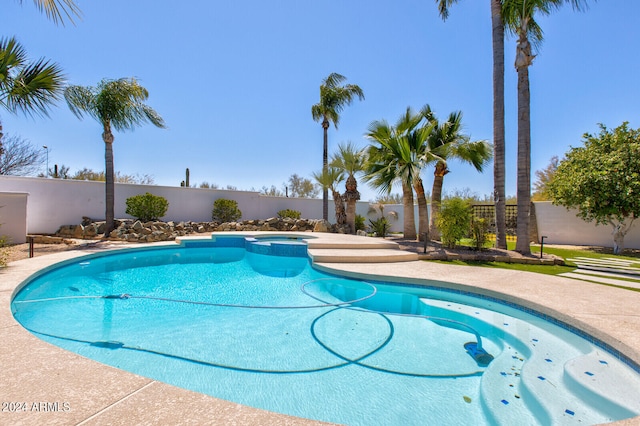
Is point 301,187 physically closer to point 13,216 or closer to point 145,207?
point 145,207

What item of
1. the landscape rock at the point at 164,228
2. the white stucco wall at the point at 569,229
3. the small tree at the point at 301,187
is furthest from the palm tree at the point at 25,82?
the small tree at the point at 301,187

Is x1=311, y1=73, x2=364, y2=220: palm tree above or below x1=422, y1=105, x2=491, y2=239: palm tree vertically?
above

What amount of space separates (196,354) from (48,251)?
8988 mm

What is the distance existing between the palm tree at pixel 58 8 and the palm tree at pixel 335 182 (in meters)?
10.5

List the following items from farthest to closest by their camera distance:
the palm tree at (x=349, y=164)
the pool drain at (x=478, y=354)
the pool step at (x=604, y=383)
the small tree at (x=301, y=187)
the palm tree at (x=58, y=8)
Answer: the small tree at (x=301, y=187)
the palm tree at (x=349, y=164)
the palm tree at (x=58, y=8)
the pool drain at (x=478, y=354)
the pool step at (x=604, y=383)

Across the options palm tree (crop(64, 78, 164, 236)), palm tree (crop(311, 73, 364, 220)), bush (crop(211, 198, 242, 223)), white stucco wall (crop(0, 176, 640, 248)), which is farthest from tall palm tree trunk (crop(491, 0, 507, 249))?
palm tree (crop(64, 78, 164, 236))

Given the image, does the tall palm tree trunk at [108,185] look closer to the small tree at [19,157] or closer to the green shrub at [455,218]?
the green shrub at [455,218]

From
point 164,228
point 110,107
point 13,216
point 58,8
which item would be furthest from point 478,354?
point 13,216

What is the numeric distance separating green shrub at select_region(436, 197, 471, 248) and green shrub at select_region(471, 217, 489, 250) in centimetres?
17

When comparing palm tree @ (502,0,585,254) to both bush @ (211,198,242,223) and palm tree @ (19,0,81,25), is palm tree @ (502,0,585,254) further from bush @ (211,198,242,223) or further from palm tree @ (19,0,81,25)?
bush @ (211,198,242,223)

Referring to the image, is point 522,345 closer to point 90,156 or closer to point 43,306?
point 43,306

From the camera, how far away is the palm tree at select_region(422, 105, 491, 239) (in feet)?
31.8

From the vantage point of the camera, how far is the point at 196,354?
303 cm

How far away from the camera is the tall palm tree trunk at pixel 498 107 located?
26.6 ft
